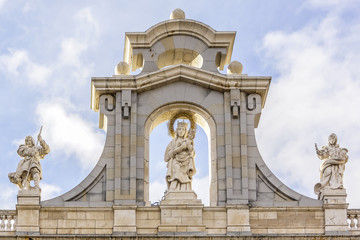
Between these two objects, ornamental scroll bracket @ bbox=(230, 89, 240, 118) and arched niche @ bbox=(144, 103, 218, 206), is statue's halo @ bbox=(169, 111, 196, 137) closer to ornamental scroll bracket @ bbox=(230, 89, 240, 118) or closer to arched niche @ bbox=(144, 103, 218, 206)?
arched niche @ bbox=(144, 103, 218, 206)

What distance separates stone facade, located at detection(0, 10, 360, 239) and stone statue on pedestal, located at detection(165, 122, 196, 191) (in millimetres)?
446

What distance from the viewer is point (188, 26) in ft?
142

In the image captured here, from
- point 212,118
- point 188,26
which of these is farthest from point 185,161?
point 188,26

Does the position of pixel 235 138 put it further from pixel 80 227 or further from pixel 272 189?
pixel 80 227

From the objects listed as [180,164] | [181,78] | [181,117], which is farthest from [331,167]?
[181,78]

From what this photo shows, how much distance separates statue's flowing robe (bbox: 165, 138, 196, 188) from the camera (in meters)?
41.2

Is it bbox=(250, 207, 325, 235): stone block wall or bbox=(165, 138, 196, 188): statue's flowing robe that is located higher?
bbox=(165, 138, 196, 188): statue's flowing robe

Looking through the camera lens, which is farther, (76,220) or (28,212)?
(76,220)

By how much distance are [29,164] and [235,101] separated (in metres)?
6.10

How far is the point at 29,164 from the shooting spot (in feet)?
135

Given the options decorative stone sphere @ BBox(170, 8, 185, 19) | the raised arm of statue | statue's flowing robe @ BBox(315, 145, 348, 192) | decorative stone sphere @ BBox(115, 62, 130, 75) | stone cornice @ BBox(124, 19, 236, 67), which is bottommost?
statue's flowing robe @ BBox(315, 145, 348, 192)

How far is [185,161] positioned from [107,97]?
298 cm

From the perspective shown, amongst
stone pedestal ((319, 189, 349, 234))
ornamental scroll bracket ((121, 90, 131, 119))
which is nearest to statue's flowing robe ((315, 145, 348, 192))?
stone pedestal ((319, 189, 349, 234))

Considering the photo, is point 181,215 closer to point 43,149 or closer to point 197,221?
point 197,221
